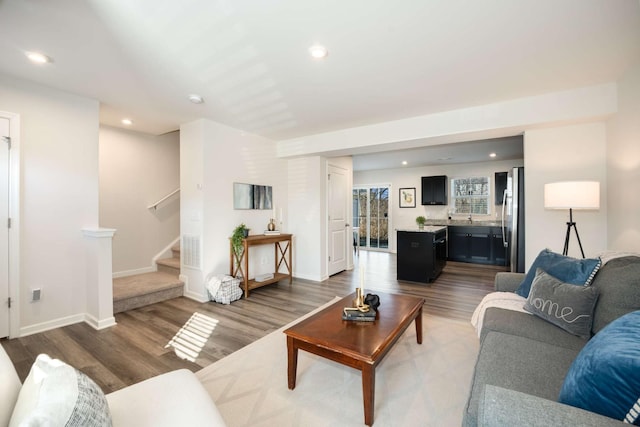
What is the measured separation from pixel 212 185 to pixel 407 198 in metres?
5.92

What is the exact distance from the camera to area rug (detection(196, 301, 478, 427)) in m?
1.67

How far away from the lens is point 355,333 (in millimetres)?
1850

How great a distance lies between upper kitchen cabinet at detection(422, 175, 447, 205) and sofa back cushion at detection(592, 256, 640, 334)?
580cm

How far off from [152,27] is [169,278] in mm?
3515

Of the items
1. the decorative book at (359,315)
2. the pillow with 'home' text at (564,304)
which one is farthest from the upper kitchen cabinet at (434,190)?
the decorative book at (359,315)

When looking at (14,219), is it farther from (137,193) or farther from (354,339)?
(354,339)

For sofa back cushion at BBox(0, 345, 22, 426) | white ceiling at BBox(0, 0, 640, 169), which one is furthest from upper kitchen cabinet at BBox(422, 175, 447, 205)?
sofa back cushion at BBox(0, 345, 22, 426)

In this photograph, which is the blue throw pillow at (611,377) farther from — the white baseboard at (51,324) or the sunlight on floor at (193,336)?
the white baseboard at (51,324)

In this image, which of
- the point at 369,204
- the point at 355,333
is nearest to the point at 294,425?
the point at 355,333

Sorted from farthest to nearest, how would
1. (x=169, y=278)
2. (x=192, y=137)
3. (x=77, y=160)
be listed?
(x=169, y=278), (x=192, y=137), (x=77, y=160)

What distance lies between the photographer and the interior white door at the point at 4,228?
8.47 feet

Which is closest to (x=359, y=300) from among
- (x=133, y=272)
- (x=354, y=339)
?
(x=354, y=339)

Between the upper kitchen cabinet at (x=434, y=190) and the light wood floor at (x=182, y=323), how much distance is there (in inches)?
112

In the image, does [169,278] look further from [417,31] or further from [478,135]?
[478,135]
